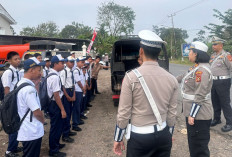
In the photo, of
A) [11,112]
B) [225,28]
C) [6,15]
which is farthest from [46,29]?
[11,112]

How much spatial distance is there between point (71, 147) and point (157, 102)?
9.09 feet

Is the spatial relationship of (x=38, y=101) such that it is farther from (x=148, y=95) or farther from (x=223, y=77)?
(x=223, y=77)

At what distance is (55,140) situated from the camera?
3.58 metres

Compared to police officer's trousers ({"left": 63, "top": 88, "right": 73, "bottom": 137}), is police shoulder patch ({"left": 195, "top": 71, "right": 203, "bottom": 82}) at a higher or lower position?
higher

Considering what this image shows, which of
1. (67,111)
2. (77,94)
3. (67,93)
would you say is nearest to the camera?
(67,111)

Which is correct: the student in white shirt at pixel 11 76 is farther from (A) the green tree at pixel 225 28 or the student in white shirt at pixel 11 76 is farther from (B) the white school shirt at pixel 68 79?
(A) the green tree at pixel 225 28

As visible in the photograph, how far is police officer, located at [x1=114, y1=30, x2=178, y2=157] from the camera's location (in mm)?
1759

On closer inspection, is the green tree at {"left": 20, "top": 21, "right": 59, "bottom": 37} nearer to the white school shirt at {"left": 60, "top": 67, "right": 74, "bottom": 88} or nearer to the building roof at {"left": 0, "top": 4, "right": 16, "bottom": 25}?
the building roof at {"left": 0, "top": 4, "right": 16, "bottom": 25}

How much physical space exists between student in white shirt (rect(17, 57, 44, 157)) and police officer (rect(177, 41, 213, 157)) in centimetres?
205

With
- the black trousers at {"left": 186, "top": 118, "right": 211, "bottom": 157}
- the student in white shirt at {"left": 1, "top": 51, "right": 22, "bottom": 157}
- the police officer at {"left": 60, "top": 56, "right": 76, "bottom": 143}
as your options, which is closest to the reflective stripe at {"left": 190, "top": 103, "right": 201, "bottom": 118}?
the black trousers at {"left": 186, "top": 118, "right": 211, "bottom": 157}

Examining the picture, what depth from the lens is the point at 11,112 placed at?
2359mm

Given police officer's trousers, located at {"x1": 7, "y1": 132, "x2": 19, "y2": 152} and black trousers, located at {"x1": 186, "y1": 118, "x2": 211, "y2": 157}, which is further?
police officer's trousers, located at {"x1": 7, "y1": 132, "x2": 19, "y2": 152}

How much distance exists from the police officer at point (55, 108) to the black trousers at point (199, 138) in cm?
215

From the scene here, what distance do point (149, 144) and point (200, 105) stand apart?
1281 millimetres
